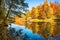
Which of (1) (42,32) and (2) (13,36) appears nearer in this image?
(1) (42,32)

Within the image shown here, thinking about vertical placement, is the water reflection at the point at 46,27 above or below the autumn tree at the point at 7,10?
below

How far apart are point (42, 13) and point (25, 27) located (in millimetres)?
296

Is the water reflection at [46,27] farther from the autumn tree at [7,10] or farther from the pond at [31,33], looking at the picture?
the autumn tree at [7,10]

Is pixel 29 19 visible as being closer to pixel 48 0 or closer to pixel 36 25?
pixel 36 25

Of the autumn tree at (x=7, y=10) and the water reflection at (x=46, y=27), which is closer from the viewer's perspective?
the water reflection at (x=46, y=27)

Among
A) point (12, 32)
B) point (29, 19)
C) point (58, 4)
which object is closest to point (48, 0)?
point (58, 4)

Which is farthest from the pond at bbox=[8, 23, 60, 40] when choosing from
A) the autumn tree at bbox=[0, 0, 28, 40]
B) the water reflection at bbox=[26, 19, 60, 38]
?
the autumn tree at bbox=[0, 0, 28, 40]

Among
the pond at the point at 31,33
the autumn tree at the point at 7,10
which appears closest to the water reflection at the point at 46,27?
the pond at the point at 31,33

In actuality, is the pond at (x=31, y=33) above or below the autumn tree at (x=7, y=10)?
below

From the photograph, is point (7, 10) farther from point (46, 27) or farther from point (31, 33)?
point (46, 27)

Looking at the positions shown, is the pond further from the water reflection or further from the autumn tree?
the autumn tree

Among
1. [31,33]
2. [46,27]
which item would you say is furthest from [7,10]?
[46,27]

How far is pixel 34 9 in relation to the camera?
2.68m

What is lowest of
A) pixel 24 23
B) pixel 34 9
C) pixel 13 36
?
pixel 13 36
